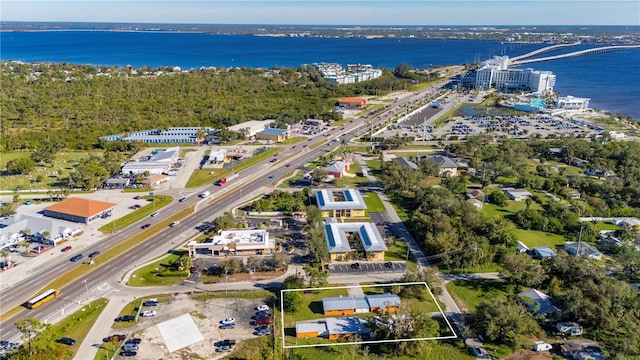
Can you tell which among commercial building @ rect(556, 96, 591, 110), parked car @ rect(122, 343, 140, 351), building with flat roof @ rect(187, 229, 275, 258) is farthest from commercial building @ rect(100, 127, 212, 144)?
commercial building @ rect(556, 96, 591, 110)

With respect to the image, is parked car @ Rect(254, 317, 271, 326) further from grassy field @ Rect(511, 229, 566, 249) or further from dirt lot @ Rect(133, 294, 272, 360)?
grassy field @ Rect(511, 229, 566, 249)

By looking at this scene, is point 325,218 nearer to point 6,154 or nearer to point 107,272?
point 107,272

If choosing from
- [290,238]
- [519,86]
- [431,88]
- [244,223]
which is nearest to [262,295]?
[290,238]

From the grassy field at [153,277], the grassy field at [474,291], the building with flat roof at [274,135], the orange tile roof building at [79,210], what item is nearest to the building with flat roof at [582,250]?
the grassy field at [474,291]

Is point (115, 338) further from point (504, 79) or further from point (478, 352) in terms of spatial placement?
point (504, 79)

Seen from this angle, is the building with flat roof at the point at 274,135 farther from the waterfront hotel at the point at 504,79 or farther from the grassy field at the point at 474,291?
the waterfront hotel at the point at 504,79

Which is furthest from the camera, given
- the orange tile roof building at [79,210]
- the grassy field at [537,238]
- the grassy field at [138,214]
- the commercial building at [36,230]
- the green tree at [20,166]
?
the green tree at [20,166]
